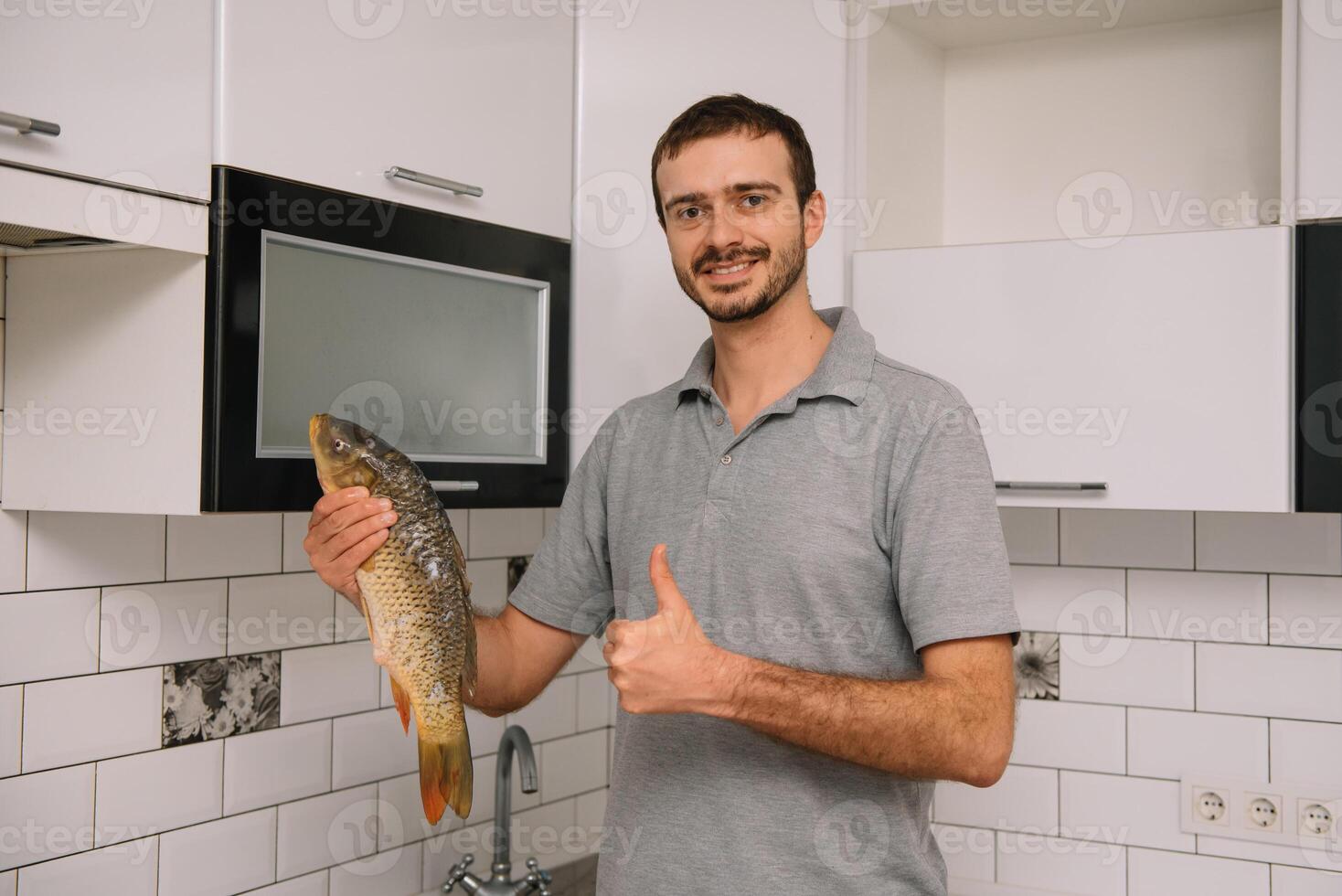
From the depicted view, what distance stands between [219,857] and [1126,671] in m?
1.43

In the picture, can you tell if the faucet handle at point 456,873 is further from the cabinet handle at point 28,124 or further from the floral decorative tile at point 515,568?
the cabinet handle at point 28,124

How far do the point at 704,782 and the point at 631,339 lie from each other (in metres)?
0.77

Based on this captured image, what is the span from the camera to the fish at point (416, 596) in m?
1.21

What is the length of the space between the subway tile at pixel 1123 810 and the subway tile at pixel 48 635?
1.51m

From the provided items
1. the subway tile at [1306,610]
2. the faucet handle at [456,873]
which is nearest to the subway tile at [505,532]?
the faucet handle at [456,873]

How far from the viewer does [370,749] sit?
6.46 ft

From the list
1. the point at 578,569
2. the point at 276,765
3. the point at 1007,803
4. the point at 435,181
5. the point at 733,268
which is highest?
the point at 435,181

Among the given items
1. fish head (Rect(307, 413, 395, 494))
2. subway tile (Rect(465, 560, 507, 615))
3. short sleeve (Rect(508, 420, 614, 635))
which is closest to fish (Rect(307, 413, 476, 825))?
fish head (Rect(307, 413, 395, 494))

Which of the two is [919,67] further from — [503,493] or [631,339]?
[503,493]

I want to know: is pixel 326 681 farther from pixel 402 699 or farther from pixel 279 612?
pixel 402 699

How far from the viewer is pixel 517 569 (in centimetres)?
227

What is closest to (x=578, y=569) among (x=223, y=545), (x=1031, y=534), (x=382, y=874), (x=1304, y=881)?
(x=223, y=545)

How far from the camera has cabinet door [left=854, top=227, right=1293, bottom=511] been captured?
1.56 m

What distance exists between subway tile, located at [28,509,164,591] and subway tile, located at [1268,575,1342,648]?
1.65 m
